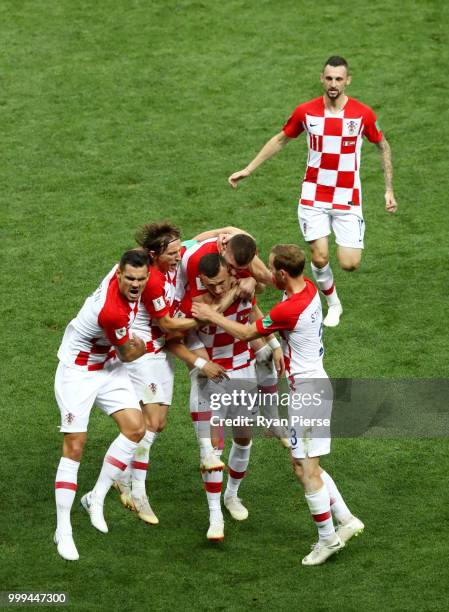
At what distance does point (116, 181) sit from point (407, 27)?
4.42m

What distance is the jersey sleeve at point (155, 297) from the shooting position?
8656 mm

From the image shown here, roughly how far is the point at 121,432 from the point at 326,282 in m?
3.25

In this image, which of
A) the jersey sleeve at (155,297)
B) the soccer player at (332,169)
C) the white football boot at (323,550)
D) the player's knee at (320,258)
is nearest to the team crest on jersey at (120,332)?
the jersey sleeve at (155,297)

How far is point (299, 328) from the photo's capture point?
847 cm

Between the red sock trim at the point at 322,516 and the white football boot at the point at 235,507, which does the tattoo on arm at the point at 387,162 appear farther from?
the red sock trim at the point at 322,516

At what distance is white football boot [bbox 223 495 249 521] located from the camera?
927 cm

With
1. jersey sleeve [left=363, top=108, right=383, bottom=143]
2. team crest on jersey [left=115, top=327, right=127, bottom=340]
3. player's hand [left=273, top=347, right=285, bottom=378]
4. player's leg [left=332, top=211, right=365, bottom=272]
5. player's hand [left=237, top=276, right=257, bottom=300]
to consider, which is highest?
jersey sleeve [left=363, top=108, right=383, bottom=143]

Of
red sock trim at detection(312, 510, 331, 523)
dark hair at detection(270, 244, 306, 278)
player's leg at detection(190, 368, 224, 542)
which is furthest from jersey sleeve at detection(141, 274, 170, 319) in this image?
red sock trim at detection(312, 510, 331, 523)

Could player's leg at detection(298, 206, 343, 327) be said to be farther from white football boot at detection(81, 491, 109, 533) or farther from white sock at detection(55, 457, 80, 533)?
white sock at detection(55, 457, 80, 533)

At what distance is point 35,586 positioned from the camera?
8336 mm

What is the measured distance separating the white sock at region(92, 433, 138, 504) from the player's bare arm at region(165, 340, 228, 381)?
0.67 meters

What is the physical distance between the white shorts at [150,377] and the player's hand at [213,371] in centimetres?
39

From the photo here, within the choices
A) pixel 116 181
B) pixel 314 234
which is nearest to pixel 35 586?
pixel 314 234

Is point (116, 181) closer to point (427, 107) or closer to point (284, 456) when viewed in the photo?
point (427, 107)
